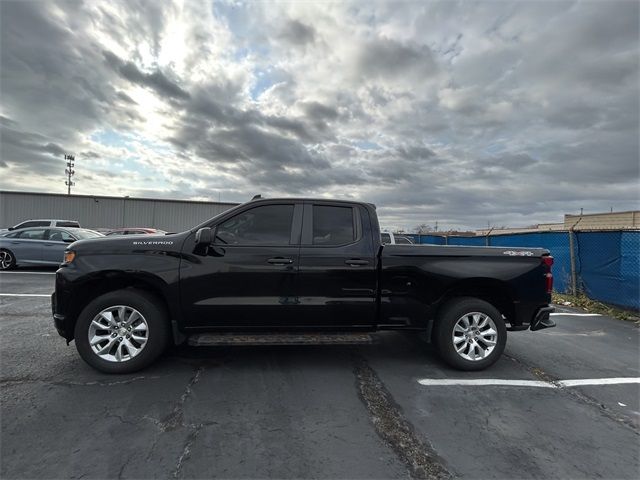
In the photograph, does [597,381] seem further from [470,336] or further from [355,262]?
[355,262]

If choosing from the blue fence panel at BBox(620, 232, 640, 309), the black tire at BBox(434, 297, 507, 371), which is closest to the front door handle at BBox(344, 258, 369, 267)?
the black tire at BBox(434, 297, 507, 371)

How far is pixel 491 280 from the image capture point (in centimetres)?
436

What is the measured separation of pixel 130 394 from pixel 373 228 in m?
3.04

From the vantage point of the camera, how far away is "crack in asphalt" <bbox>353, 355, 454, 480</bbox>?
2518mm

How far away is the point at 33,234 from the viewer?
1198cm

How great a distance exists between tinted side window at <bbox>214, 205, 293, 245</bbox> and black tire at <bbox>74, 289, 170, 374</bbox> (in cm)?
102

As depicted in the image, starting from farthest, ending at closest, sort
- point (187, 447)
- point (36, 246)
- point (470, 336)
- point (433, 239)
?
point (433, 239) < point (36, 246) < point (470, 336) < point (187, 447)

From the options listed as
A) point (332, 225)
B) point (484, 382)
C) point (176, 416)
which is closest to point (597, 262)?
point (484, 382)

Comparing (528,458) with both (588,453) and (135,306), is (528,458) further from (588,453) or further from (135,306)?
(135,306)

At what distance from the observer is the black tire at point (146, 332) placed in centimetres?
385

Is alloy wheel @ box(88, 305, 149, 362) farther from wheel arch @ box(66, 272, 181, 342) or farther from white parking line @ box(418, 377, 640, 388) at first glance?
white parking line @ box(418, 377, 640, 388)

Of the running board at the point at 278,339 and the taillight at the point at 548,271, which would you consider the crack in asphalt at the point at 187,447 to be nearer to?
the running board at the point at 278,339

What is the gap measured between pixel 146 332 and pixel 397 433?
8.85 ft

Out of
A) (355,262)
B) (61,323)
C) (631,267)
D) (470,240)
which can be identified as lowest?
(61,323)
